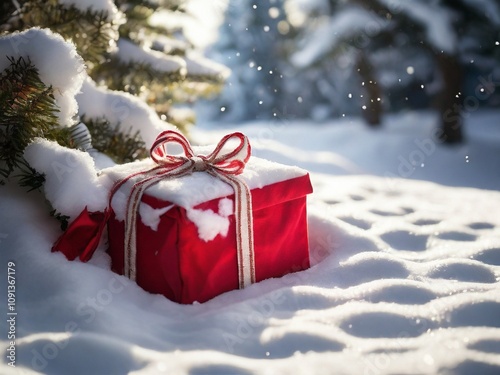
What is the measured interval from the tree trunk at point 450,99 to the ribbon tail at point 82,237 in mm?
4401

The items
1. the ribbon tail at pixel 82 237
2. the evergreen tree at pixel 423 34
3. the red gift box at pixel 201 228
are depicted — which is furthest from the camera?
the evergreen tree at pixel 423 34

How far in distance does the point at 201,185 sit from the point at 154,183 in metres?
0.15

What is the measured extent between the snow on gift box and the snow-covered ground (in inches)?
2.2

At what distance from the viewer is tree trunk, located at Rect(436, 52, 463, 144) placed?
17.5 feet

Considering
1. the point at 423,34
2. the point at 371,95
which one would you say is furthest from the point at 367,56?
the point at 423,34

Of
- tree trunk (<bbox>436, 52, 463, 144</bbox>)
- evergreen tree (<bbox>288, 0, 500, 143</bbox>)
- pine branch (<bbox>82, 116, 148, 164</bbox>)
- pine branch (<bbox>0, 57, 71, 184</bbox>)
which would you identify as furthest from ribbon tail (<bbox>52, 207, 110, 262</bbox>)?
tree trunk (<bbox>436, 52, 463, 144</bbox>)

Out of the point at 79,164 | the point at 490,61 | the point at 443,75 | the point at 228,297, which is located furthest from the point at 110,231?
the point at 490,61

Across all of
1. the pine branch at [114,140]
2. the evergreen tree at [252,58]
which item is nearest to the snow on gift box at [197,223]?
the pine branch at [114,140]

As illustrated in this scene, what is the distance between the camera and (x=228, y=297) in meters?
1.71

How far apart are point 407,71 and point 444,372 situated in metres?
7.90

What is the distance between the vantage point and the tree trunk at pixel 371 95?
21.8 ft

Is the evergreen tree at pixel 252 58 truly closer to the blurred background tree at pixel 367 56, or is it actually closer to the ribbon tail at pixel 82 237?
the blurred background tree at pixel 367 56

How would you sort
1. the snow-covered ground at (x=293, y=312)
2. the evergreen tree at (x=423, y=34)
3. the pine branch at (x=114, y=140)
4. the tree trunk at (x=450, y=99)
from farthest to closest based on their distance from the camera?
the tree trunk at (x=450, y=99) → the evergreen tree at (x=423, y=34) → the pine branch at (x=114, y=140) → the snow-covered ground at (x=293, y=312)

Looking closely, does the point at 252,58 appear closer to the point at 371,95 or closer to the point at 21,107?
the point at 371,95
